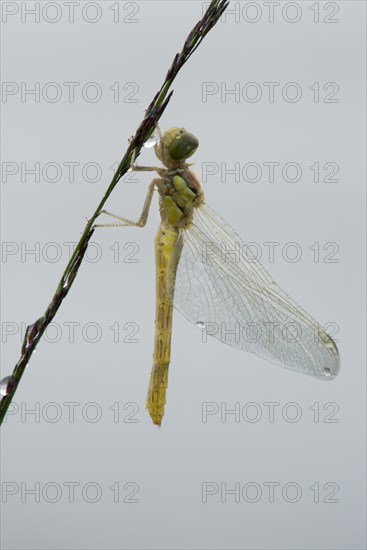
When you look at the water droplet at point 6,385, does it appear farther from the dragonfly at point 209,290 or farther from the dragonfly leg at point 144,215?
the dragonfly at point 209,290

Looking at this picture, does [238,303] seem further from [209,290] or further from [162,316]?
[162,316]

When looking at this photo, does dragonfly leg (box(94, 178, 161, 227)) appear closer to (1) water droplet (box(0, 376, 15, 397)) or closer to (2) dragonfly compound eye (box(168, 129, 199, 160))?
(2) dragonfly compound eye (box(168, 129, 199, 160))

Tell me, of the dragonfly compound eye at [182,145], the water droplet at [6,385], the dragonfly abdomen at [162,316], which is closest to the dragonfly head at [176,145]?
the dragonfly compound eye at [182,145]

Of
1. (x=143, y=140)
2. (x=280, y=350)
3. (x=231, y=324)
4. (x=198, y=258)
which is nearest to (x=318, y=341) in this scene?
(x=280, y=350)

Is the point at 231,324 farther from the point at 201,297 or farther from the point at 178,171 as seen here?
the point at 178,171

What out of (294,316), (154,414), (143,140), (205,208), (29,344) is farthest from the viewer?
(205,208)

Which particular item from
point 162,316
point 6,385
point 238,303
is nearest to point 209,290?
point 238,303

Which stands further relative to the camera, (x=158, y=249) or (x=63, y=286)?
(x=158, y=249)
